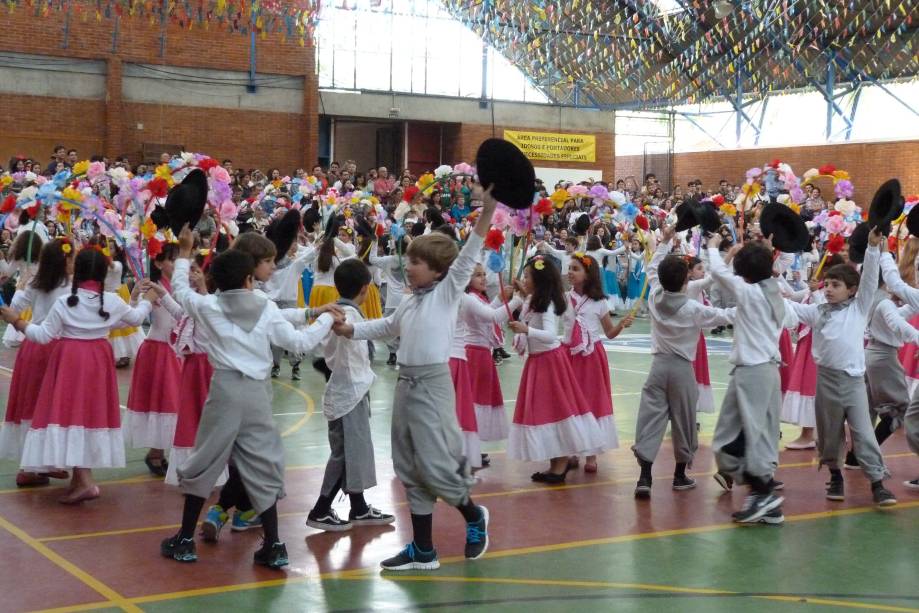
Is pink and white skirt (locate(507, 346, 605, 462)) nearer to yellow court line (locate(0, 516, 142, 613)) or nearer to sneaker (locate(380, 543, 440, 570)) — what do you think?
sneaker (locate(380, 543, 440, 570))

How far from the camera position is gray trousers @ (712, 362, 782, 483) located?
6.82 meters

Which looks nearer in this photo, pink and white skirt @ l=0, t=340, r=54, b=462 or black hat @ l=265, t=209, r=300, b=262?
pink and white skirt @ l=0, t=340, r=54, b=462

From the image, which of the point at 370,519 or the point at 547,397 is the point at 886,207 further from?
the point at 370,519

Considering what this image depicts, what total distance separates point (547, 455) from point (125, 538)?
2809mm

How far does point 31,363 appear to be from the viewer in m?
7.43

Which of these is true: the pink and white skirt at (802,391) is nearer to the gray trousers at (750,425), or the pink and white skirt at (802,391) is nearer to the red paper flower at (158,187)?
the gray trousers at (750,425)

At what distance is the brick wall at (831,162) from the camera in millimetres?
27406

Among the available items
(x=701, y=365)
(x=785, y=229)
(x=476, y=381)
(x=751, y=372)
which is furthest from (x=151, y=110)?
(x=751, y=372)

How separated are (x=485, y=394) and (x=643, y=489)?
1.42m

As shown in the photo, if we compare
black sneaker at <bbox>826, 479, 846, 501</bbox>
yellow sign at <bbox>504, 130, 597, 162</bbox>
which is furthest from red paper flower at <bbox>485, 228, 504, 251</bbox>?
yellow sign at <bbox>504, 130, 597, 162</bbox>

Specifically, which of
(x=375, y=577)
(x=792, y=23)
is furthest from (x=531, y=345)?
(x=792, y=23)

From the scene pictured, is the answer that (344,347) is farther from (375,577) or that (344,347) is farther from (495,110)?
(495,110)

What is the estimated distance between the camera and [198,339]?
6.91 meters

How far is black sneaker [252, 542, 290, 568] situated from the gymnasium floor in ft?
0.21
